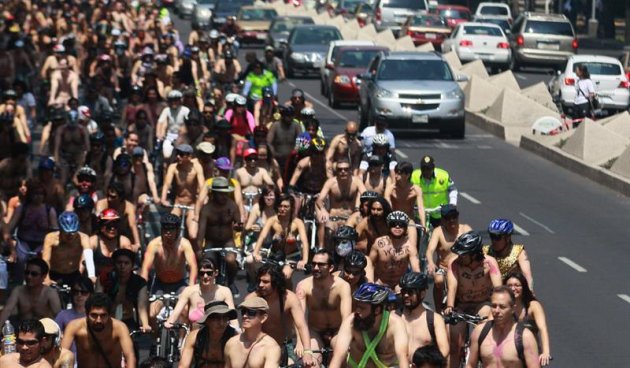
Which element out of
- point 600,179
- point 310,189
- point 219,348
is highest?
point 219,348

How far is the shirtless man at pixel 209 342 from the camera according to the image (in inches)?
489

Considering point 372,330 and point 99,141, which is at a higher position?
point 372,330

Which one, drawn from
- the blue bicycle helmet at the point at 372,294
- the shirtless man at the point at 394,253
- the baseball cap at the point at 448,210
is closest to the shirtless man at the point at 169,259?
the shirtless man at the point at 394,253

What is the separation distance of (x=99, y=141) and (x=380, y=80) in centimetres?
1396

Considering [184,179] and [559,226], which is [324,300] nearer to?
[184,179]

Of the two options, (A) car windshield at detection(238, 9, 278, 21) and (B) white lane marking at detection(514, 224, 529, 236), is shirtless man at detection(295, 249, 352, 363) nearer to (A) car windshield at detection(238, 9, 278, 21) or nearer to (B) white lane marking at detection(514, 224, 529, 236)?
(B) white lane marking at detection(514, 224, 529, 236)

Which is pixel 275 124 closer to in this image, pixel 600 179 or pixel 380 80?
pixel 600 179

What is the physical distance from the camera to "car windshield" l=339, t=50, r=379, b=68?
1632 inches

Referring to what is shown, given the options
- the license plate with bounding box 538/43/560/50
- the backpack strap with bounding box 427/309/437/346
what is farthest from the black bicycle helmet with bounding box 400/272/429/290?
the license plate with bounding box 538/43/560/50

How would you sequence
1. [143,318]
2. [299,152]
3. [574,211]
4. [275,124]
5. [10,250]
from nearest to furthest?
[143,318] → [10,250] → [299,152] → [275,124] → [574,211]

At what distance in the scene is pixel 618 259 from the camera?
880 inches

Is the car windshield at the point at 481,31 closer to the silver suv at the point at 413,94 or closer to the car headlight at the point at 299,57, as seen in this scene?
the car headlight at the point at 299,57

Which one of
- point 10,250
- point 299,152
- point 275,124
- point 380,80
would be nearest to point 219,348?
point 10,250

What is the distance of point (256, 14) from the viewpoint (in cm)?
6259
